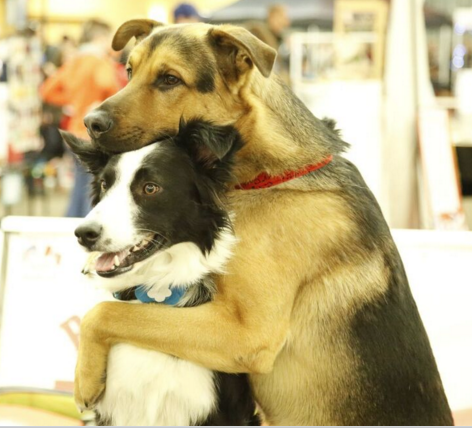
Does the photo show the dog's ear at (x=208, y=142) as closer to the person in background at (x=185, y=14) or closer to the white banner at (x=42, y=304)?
the white banner at (x=42, y=304)

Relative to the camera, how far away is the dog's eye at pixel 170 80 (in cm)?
199

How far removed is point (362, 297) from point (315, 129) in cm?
49

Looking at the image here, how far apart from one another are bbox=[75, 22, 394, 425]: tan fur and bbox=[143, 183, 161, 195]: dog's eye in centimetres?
20

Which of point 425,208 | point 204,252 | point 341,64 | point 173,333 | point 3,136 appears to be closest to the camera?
point 173,333

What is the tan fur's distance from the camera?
5.47 feet

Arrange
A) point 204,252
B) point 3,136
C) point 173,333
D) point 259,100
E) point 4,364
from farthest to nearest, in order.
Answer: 1. point 3,136
2. point 4,364
3. point 259,100
4. point 204,252
5. point 173,333

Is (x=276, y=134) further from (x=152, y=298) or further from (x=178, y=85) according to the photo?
(x=152, y=298)

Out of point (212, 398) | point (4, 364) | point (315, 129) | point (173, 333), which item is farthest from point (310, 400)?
point (4, 364)

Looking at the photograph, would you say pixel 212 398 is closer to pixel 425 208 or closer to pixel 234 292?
pixel 234 292

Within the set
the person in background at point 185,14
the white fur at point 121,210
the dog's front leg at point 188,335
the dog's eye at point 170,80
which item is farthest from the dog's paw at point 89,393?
the person in background at point 185,14

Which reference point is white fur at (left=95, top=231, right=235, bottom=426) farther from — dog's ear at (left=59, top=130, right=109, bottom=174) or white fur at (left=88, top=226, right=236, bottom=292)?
dog's ear at (left=59, top=130, right=109, bottom=174)

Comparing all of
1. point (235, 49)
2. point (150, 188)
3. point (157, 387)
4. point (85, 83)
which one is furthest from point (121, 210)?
point (85, 83)

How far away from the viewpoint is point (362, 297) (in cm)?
178

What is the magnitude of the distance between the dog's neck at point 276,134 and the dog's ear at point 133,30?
0.53 meters
